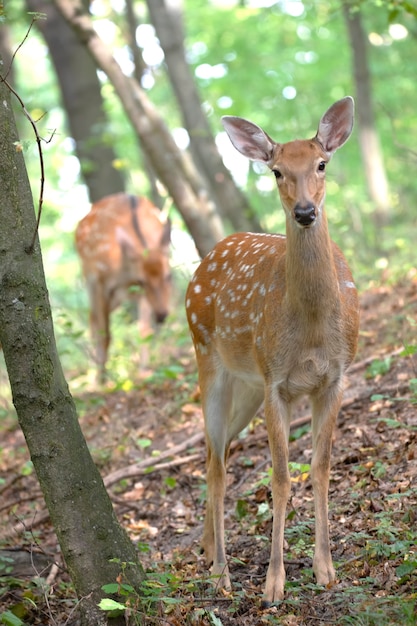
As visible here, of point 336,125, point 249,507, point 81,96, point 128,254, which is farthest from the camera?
point 81,96

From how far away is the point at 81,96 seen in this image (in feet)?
47.2

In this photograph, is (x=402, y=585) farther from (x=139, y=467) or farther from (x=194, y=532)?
(x=139, y=467)

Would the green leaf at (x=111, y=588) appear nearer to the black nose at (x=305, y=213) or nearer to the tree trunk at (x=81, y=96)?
the black nose at (x=305, y=213)

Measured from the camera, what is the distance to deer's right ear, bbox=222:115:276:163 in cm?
523

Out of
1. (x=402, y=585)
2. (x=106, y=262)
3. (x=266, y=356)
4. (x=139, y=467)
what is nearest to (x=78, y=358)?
(x=106, y=262)

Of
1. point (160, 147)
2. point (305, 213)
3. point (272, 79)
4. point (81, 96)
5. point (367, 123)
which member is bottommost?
point (305, 213)

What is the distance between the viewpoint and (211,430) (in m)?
5.72

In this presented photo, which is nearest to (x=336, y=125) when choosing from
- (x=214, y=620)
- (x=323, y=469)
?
(x=323, y=469)

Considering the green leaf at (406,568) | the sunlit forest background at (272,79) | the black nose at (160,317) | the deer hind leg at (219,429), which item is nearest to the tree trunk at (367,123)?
the sunlit forest background at (272,79)

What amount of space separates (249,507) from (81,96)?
9951 mm

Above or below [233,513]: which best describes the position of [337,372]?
above

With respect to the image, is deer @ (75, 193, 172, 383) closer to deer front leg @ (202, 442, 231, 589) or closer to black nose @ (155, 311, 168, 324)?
black nose @ (155, 311, 168, 324)

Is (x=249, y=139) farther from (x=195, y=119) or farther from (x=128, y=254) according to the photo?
(x=195, y=119)

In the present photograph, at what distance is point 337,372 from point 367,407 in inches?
67.9
